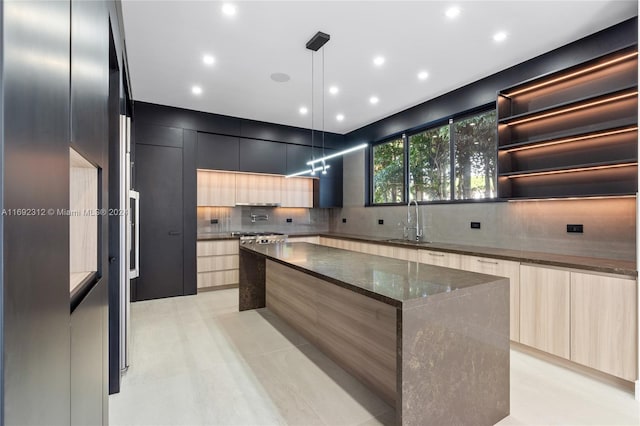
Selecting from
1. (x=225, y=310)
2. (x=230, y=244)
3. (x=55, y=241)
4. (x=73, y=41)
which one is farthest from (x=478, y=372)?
(x=230, y=244)

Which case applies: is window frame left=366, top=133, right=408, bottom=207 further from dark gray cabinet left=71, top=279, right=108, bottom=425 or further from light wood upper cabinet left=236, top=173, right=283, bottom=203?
dark gray cabinet left=71, top=279, right=108, bottom=425

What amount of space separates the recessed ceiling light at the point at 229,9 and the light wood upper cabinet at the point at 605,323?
136 inches

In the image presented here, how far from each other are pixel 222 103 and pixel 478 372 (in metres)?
4.48

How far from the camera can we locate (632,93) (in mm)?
2494

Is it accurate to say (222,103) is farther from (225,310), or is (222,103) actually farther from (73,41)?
(73,41)

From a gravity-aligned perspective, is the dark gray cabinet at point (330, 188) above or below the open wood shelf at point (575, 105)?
below

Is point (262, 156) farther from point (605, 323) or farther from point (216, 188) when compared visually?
point (605, 323)

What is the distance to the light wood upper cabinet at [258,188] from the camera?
220 inches

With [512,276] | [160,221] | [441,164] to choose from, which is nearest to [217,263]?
[160,221]

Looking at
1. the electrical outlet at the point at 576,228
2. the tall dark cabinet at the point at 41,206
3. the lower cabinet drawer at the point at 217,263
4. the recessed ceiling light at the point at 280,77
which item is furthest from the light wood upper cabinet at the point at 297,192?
the tall dark cabinet at the point at 41,206

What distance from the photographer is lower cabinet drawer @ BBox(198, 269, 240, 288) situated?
197 inches

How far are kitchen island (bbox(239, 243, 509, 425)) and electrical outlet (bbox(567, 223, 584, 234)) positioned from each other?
173cm

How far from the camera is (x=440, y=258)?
143 inches

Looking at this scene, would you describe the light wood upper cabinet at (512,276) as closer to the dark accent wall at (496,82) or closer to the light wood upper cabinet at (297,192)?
the dark accent wall at (496,82)
